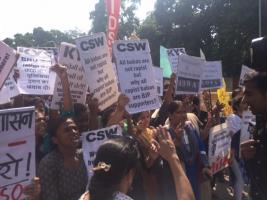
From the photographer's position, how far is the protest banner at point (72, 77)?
4.98 m

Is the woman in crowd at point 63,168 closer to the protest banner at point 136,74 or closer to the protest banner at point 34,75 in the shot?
the protest banner at point 136,74

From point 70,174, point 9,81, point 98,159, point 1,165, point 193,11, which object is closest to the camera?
point 98,159

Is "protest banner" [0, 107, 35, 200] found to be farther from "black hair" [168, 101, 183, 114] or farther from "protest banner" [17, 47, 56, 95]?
"protest banner" [17, 47, 56, 95]

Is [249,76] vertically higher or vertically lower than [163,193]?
higher

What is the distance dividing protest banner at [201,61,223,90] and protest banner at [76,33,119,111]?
425 cm

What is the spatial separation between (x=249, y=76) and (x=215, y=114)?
4.29 m

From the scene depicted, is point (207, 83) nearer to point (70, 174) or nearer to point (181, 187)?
point (70, 174)

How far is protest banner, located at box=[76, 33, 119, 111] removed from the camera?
186 inches

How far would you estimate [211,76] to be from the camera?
908 centimetres

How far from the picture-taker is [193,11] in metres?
38.0

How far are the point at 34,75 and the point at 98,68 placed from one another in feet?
6.55

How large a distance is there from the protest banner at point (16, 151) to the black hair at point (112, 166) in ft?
3.64

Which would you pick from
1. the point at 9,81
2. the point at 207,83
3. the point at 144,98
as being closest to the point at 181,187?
the point at 144,98

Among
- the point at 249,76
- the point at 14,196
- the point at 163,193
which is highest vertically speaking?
the point at 249,76
